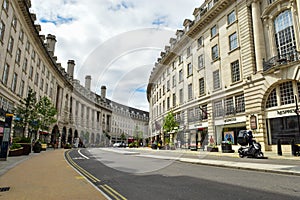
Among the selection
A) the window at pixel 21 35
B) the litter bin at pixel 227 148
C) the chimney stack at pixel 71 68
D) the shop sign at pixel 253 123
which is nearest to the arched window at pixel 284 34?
the shop sign at pixel 253 123

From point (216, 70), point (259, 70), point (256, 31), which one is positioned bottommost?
point (259, 70)

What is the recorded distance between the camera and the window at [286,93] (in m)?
20.8

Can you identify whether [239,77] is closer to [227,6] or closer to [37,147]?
[227,6]

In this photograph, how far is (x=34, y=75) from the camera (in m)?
37.9

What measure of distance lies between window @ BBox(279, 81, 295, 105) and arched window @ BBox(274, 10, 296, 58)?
301 cm

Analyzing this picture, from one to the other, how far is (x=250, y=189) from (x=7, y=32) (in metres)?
29.3

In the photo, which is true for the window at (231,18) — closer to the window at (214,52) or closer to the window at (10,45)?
the window at (214,52)

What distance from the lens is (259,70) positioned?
23.3m

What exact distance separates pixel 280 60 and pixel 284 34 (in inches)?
128

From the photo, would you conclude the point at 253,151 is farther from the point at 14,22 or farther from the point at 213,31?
the point at 14,22

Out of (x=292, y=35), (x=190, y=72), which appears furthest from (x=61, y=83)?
(x=292, y=35)

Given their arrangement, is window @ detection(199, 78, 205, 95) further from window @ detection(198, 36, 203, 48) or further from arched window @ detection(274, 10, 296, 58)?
arched window @ detection(274, 10, 296, 58)

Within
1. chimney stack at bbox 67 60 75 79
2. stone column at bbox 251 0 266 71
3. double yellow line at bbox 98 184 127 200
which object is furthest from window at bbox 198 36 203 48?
chimney stack at bbox 67 60 75 79

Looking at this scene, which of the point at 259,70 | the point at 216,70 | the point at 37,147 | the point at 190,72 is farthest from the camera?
the point at 190,72
